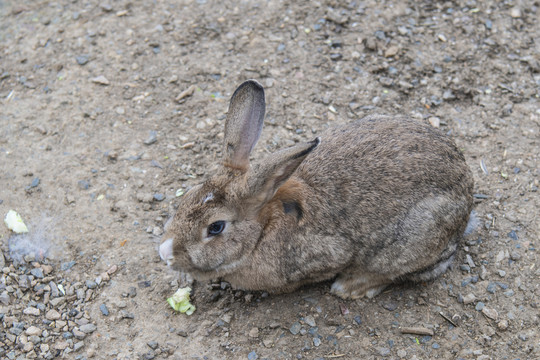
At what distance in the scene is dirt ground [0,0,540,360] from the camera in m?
5.07

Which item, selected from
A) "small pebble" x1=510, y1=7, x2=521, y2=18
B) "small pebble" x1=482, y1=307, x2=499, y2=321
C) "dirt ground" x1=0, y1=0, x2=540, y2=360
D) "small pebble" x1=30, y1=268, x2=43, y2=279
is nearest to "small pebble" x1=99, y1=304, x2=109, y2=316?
"dirt ground" x1=0, y1=0, x2=540, y2=360

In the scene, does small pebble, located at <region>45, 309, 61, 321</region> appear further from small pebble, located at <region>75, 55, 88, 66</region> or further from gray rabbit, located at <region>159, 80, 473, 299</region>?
small pebble, located at <region>75, 55, 88, 66</region>

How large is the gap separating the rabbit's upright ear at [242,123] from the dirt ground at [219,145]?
136 cm

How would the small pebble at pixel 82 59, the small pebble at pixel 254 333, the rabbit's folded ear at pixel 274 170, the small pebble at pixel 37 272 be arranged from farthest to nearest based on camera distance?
the small pebble at pixel 82 59 → the small pebble at pixel 37 272 → the small pebble at pixel 254 333 → the rabbit's folded ear at pixel 274 170

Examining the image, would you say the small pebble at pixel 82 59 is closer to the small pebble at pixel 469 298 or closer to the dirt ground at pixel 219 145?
the dirt ground at pixel 219 145

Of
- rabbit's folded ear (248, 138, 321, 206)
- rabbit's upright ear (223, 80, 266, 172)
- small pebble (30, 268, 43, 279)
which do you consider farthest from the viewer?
small pebble (30, 268, 43, 279)

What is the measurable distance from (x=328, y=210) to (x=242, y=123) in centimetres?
104

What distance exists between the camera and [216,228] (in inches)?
190

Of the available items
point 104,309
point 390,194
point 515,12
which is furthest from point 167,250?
point 515,12

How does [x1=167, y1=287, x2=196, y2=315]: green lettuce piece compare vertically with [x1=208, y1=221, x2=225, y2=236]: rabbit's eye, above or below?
below

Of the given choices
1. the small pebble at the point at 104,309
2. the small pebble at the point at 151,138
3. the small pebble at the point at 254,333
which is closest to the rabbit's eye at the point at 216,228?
the small pebble at the point at 254,333

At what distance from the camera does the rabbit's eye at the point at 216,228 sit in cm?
480

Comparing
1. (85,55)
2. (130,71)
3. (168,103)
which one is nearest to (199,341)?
(168,103)

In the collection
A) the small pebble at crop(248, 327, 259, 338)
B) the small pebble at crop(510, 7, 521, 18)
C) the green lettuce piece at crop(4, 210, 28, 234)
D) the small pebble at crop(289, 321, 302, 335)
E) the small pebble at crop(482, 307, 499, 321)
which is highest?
the small pebble at crop(510, 7, 521, 18)
